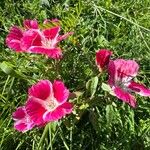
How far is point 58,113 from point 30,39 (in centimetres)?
26

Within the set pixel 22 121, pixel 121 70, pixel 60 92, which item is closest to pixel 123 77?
pixel 121 70

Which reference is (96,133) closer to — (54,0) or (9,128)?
(9,128)

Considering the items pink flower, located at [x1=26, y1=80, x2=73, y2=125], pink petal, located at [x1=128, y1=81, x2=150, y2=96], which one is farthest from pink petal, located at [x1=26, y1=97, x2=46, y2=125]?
pink petal, located at [x1=128, y1=81, x2=150, y2=96]

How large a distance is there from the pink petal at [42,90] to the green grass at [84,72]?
14cm

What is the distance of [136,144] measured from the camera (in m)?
1.71

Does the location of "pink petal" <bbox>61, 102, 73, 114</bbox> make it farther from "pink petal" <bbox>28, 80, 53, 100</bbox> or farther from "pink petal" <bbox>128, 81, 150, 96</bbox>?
"pink petal" <bbox>128, 81, 150, 96</bbox>

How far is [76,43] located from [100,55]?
41cm

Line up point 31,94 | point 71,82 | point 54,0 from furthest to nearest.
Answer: point 54,0, point 71,82, point 31,94

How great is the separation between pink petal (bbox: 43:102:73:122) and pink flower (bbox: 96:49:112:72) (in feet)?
0.66

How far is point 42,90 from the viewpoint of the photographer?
1.35 metres

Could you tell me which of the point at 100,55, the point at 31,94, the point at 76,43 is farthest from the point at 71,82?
the point at 31,94

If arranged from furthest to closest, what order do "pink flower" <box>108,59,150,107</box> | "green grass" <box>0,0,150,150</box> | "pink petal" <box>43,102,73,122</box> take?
"green grass" <box>0,0,150,150</box>, "pink flower" <box>108,59,150,107</box>, "pink petal" <box>43,102,73,122</box>

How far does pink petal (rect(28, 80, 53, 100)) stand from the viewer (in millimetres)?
1331

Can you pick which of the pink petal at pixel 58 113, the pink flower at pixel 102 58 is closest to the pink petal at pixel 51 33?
the pink flower at pixel 102 58
